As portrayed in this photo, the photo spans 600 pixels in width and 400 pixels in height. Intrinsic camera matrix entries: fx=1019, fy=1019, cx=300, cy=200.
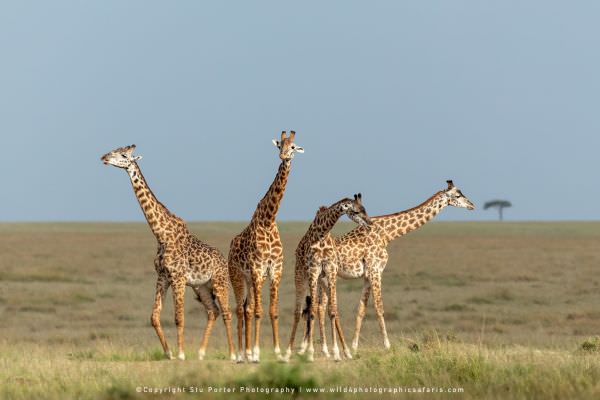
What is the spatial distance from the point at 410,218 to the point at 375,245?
1078mm

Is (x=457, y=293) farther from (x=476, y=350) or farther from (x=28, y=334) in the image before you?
(x=476, y=350)

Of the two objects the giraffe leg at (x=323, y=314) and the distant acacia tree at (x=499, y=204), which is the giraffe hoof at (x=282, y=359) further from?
the distant acacia tree at (x=499, y=204)

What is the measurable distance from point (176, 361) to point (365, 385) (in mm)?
3196

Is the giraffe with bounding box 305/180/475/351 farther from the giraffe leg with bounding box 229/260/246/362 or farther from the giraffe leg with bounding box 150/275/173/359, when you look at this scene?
the giraffe leg with bounding box 150/275/173/359

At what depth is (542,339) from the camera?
19953 millimetres

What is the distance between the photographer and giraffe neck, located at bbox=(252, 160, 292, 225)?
41.8ft

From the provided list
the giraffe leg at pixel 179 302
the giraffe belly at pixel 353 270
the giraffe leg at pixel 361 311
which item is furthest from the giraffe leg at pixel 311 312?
the giraffe leg at pixel 179 302

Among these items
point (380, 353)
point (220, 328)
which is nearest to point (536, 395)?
point (380, 353)

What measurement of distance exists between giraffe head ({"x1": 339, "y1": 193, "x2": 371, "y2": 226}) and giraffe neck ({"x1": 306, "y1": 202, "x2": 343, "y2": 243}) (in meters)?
0.09

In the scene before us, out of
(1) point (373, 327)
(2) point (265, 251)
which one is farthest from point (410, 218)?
(1) point (373, 327)

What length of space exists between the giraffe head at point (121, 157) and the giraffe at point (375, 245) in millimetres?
3075

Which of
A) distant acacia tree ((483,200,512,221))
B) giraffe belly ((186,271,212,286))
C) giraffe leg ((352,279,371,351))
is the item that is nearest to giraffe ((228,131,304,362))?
giraffe belly ((186,271,212,286))

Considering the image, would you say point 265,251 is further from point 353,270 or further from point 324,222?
point 353,270

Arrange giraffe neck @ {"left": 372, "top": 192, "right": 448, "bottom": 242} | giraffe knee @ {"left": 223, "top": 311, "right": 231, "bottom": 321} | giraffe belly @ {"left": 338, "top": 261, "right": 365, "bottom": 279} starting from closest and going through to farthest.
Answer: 1. giraffe knee @ {"left": 223, "top": 311, "right": 231, "bottom": 321}
2. giraffe belly @ {"left": 338, "top": 261, "right": 365, "bottom": 279}
3. giraffe neck @ {"left": 372, "top": 192, "right": 448, "bottom": 242}
